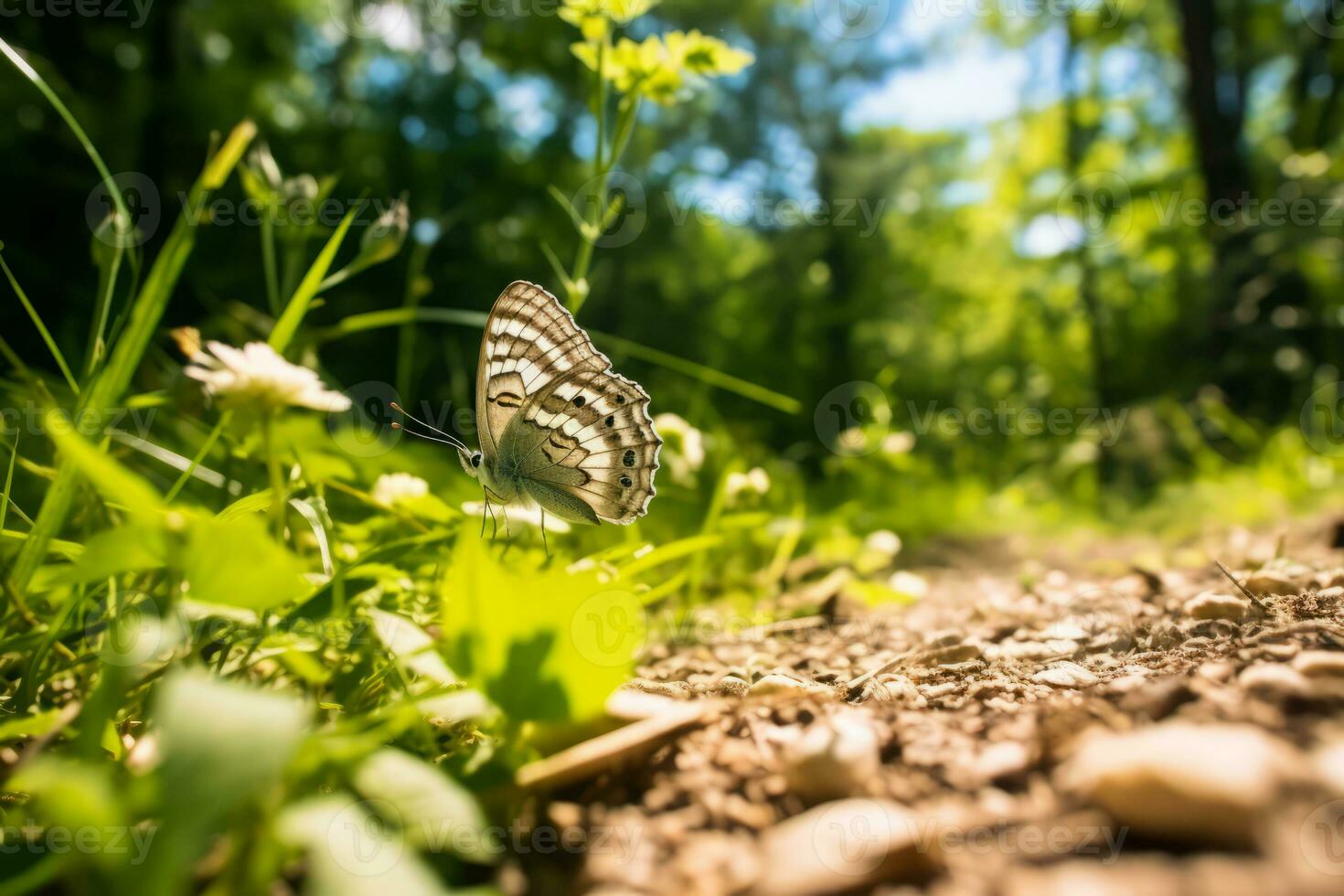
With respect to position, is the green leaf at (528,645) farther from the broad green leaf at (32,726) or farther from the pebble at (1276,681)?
the pebble at (1276,681)

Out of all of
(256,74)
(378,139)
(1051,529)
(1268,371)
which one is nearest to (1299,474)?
(1051,529)

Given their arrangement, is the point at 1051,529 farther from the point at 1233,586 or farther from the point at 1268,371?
the point at 1268,371

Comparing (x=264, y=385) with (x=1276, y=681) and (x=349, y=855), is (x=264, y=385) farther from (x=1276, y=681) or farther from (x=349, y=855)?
(x=1276, y=681)

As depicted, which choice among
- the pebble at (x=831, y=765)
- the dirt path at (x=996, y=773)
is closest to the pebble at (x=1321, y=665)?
the dirt path at (x=996, y=773)

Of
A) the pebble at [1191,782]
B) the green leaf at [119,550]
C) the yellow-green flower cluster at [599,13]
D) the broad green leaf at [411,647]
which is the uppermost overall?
the yellow-green flower cluster at [599,13]

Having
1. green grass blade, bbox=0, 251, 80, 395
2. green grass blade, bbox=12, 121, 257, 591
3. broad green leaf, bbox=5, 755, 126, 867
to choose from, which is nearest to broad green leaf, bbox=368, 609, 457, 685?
broad green leaf, bbox=5, 755, 126, 867

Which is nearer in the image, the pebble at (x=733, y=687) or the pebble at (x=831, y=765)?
the pebble at (x=831, y=765)

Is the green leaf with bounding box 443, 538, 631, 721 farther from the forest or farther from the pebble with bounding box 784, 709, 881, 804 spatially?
the pebble with bounding box 784, 709, 881, 804
